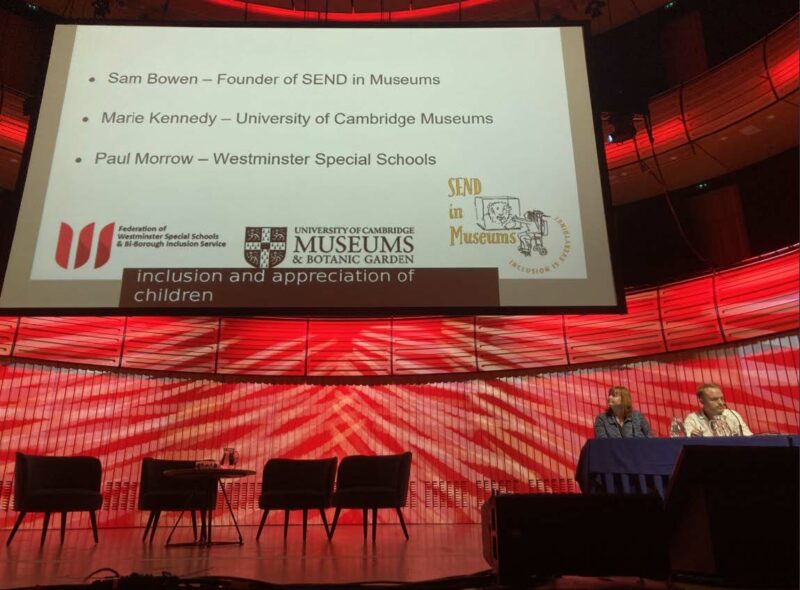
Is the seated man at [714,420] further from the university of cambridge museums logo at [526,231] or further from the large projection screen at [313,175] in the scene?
the university of cambridge museums logo at [526,231]

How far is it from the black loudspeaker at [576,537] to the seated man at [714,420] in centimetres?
231

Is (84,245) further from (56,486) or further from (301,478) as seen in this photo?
(301,478)

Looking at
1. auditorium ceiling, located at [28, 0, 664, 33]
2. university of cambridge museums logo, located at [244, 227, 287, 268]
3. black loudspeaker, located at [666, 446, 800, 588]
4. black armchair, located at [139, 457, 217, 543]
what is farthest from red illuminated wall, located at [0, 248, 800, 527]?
black loudspeaker, located at [666, 446, 800, 588]

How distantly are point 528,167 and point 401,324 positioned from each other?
13.9 ft

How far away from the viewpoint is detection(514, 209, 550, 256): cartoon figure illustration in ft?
11.2

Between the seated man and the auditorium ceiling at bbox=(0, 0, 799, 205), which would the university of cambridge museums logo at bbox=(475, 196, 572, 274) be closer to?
the seated man

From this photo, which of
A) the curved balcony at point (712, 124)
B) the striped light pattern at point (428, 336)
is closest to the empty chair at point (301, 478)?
the striped light pattern at point (428, 336)

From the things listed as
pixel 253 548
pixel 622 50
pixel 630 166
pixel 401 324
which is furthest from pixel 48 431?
pixel 622 50

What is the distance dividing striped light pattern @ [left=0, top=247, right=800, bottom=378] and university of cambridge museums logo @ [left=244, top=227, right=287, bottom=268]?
4023 mm

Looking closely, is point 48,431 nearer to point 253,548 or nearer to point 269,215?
point 253,548

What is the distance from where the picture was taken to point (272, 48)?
3955 mm

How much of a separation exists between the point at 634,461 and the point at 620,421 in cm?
122

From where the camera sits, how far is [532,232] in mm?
3434

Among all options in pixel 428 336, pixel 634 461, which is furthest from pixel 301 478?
pixel 634 461
